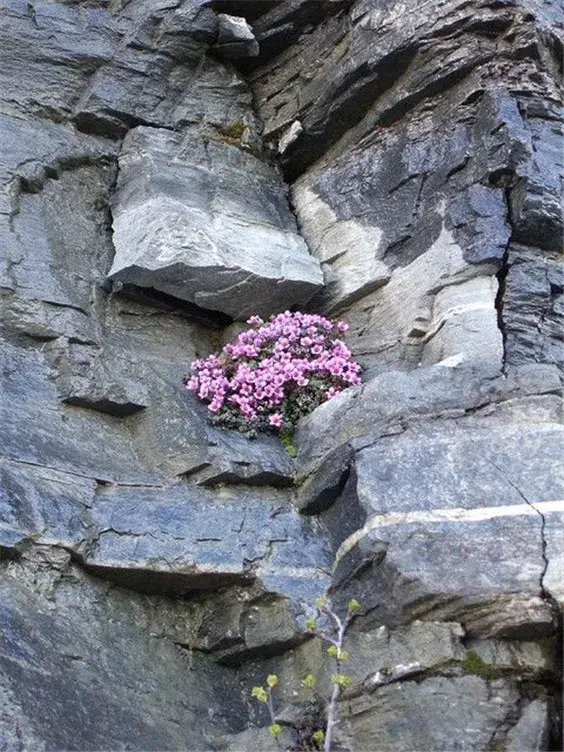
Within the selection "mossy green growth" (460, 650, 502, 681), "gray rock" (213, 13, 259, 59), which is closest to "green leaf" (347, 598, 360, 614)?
"mossy green growth" (460, 650, 502, 681)

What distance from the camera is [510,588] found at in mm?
4938

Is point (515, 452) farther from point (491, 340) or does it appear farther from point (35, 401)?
point (35, 401)

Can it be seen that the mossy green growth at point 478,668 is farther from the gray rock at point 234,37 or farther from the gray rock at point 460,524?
the gray rock at point 234,37

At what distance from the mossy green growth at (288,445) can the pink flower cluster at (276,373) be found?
59 millimetres

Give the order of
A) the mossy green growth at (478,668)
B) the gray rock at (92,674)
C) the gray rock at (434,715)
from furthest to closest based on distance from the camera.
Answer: the gray rock at (92,674)
the mossy green growth at (478,668)
the gray rock at (434,715)

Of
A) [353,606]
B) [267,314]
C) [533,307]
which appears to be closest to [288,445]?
[267,314]

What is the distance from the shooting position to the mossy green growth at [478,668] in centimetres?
482

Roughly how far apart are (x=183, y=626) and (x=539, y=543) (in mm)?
2086

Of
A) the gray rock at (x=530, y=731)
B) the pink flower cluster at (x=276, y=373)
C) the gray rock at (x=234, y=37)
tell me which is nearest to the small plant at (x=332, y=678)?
the gray rock at (x=530, y=731)

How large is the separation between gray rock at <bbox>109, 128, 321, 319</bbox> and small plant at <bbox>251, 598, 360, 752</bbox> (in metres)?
2.88

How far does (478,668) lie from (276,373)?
2898mm

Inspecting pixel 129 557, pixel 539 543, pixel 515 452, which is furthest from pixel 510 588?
pixel 129 557

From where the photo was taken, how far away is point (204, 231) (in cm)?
785

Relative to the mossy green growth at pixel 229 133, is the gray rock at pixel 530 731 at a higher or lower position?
A: lower
